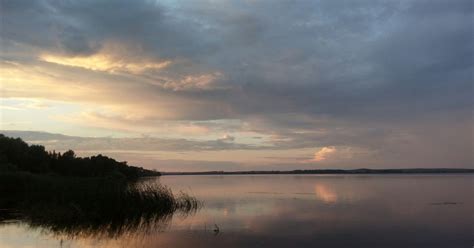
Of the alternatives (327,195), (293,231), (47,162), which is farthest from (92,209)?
(47,162)

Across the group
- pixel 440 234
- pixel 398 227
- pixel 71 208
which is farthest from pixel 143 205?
pixel 440 234

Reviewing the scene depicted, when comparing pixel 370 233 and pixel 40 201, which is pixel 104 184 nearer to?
pixel 40 201

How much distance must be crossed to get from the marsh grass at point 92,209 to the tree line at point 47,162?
51.8ft

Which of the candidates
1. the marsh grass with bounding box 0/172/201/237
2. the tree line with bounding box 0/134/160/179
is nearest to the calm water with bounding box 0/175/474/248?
the marsh grass with bounding box 0/172/201/237

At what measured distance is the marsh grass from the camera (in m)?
20.3

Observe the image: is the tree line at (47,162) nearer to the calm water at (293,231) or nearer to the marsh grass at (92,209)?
the marsh grass at (92,209)

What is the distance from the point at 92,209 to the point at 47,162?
44.6m

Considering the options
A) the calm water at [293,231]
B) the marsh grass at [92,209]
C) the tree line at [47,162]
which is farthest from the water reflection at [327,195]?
the tree line at [47,162]

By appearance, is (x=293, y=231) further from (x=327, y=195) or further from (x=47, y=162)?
(x=47, y=162)

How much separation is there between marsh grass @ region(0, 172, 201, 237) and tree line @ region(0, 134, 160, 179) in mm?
15784

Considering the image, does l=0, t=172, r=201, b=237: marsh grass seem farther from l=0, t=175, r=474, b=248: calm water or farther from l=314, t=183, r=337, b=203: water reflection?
l=314, t=183, r=337, b=203: water reflection

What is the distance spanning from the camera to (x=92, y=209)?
22.5 m

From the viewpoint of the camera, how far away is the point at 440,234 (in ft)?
65.1

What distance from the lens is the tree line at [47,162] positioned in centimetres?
5358
